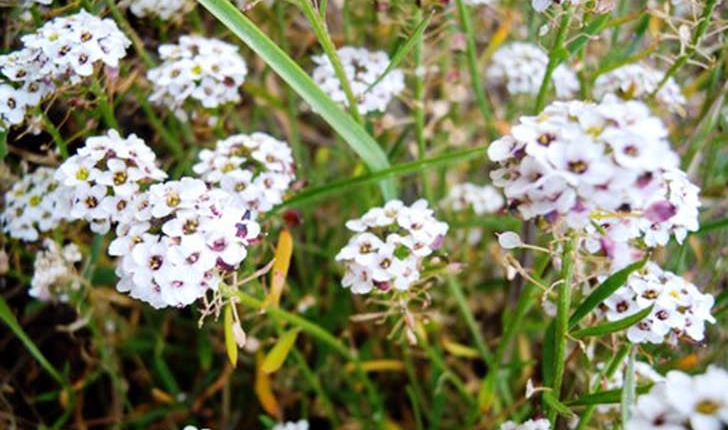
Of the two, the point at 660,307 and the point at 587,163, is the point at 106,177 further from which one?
the point at 660,307

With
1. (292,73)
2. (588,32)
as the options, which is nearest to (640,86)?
(588,32)

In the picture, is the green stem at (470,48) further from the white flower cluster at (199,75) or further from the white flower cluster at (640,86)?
the white flower cluster at (199,75)

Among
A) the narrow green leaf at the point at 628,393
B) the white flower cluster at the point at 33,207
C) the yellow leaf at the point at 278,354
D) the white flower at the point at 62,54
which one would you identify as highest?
the white flower at the point at 62,54

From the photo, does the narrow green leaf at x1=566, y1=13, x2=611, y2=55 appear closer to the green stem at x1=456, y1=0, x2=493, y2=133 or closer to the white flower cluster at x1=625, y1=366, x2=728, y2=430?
the green stem at x1=456, y1=0, x2=493, y2=133

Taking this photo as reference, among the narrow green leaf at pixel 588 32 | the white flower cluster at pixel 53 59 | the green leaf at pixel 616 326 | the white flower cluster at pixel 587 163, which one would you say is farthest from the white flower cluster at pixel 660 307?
the white flower cluster at pixel 53 59

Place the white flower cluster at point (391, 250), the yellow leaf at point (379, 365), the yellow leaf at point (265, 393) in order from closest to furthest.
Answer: the white flower cluster at point (391, 250) < the yellow leaf at point (265, 393) < the yellow leaf at point (379, 365)

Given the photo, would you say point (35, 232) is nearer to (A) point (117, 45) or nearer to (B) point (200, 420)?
(A) point (117, 45)

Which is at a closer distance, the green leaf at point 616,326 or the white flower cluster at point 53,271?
the green leaf at point 616,326
